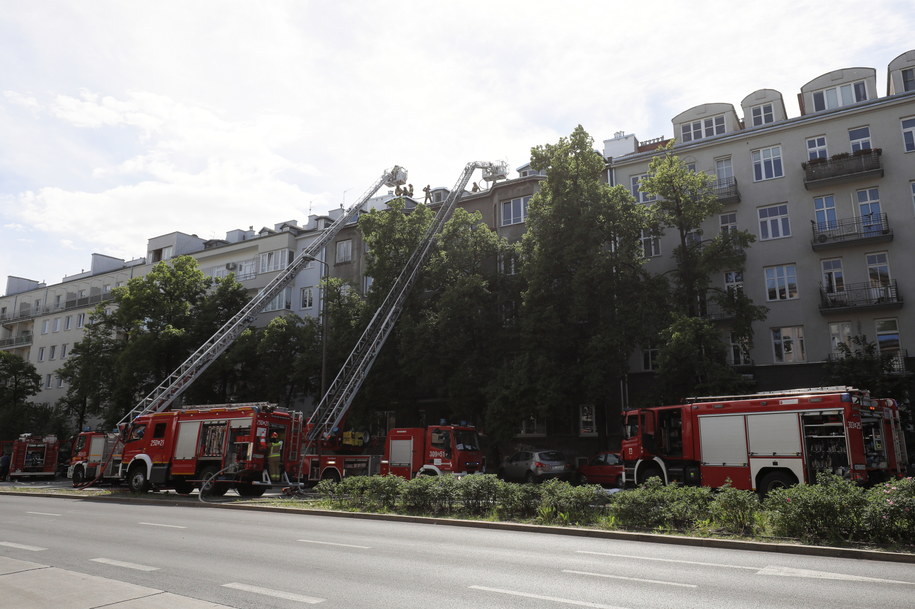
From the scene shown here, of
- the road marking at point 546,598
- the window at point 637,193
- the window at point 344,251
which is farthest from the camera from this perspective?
the window at point 344,251

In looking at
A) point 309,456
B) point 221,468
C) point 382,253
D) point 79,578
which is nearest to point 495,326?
point 382,253

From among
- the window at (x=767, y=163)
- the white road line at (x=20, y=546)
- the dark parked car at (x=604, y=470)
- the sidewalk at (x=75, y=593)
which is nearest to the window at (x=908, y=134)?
the window at (x=767, y=163)

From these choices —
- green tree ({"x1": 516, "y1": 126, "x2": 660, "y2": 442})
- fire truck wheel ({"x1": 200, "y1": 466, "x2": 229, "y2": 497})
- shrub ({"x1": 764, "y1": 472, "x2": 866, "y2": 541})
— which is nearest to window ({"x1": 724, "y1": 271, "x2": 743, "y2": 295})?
green tree ({"x1": 516, "y1": 126, "x2": 660, "y2": 442})

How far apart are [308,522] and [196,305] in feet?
110

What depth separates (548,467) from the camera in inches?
1074

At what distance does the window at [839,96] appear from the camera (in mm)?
32688

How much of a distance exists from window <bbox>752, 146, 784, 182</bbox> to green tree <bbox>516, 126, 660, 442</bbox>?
25.9 ft

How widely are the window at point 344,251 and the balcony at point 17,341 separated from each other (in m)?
44.2

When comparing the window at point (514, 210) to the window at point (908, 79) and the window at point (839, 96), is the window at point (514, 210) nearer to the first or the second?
the window at point (839, 96)

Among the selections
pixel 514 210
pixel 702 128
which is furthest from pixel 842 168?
pixel 514 210

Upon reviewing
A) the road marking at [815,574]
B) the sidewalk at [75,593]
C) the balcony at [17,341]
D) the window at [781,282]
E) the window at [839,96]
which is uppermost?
the window at [839,96]

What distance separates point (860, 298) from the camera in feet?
97.6

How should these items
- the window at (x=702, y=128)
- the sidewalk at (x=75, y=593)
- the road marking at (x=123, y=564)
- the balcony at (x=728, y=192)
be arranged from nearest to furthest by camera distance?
the sidewalk at (x=75, y=593) < the road marking at (x=123, y=564) < the balcony at (x=728, y=192) < the window at (x=702, y=128)

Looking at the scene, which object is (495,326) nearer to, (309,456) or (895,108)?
(309,456)
